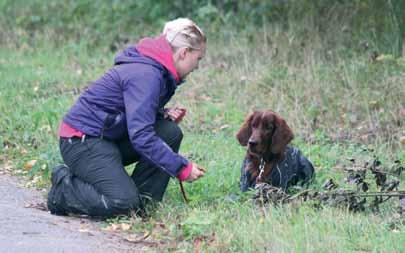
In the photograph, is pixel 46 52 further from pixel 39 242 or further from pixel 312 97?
pixel 39 242

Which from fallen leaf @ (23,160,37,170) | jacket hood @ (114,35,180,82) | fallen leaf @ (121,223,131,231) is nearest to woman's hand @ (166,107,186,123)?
jacket hood @ (114,35,180,82)

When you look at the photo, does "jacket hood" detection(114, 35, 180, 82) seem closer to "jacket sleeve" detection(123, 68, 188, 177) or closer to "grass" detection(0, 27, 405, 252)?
"jacket sleeve" detection(123, 68, 188, 177)

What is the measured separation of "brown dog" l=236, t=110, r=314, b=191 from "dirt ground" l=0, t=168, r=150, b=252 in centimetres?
→ 128

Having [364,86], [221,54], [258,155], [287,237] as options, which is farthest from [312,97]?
[287,237]

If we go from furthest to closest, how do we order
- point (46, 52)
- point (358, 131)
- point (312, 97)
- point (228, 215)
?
point (46, 52), point (312, 97), point (358, 131), point (228, 215)

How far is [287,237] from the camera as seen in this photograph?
5.92 m

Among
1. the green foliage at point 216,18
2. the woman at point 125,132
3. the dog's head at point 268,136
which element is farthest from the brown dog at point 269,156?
the green foliage at point 216,18

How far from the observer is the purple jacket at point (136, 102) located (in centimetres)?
686

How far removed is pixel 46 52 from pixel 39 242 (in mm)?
8967

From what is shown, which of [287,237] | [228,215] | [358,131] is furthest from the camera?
[358,131]

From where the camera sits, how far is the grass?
619 cm

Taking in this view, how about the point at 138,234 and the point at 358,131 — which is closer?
the point at 138,234

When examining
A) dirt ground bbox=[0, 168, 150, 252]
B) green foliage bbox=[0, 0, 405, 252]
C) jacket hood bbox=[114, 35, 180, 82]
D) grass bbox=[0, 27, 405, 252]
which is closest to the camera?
dirt ground bbox=[0, 168, 150, 252]

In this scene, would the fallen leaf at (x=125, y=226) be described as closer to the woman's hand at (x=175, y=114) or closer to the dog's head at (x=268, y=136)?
the woman's hand at (x=175, y=114)
